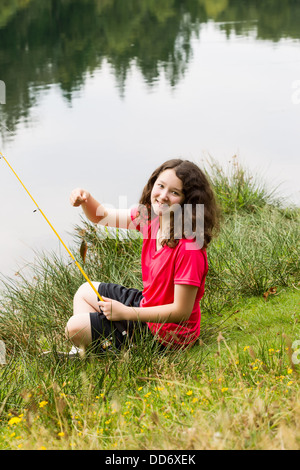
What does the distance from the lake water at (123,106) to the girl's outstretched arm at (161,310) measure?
1.27 metres

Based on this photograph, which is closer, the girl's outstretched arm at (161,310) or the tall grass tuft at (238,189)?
the girl's outstretched arm at (161,310)

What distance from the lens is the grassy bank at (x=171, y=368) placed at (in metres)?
2.15

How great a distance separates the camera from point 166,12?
87.2ft

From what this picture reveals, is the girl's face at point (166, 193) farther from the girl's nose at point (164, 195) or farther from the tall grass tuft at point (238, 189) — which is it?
the tall grass tuft at point (238, 189)

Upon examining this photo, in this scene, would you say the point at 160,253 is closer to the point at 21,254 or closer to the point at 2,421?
the point at 2,421

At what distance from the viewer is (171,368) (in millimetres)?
2926

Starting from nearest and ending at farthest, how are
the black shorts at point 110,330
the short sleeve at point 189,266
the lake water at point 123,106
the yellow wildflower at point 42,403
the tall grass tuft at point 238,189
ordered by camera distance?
1. the yellow wildflower at point 42,403
2. the short sleeve at point 189,266
3. the black shorts at point 110,330
4. the tall grass tuft at point 238,189
5. the lake water at point 123,106

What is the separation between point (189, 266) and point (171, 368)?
0.55 m

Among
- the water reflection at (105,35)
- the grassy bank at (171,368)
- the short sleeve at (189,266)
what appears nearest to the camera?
the grassy bank at (171,368)

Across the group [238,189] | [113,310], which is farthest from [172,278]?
[238,189]

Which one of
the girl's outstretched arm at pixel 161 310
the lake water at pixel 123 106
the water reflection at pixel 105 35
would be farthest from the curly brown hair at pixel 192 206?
the water reflection at pixel 105 35

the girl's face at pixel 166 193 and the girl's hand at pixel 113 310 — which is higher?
the girl's face at pixel 166 193

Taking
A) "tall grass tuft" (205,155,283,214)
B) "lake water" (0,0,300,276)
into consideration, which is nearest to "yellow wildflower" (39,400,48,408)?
"lake water" (0,0,300,276)

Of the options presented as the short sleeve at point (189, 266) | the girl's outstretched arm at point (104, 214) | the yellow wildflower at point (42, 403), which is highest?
the girl's outstretched arm at point (104, 214)
